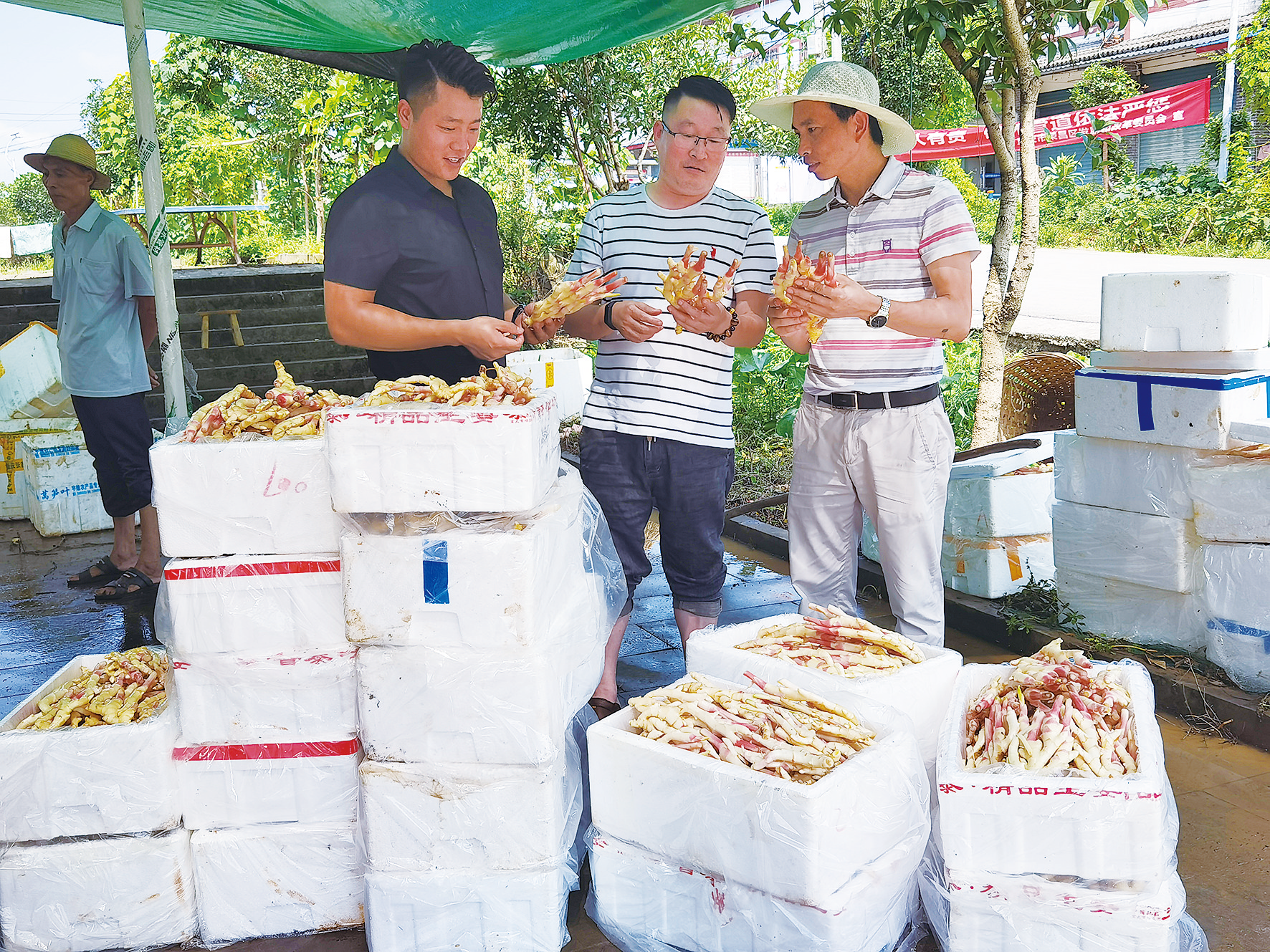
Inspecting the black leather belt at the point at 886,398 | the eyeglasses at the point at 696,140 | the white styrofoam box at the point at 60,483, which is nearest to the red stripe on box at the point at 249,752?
the black leather belt at the point at 886,398

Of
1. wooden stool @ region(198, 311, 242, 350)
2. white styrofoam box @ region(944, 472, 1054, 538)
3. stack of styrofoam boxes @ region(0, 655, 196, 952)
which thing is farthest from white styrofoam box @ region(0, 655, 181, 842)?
wooden stool @ region(198, 311, 242, 350)

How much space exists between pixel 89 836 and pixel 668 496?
181 centimetres

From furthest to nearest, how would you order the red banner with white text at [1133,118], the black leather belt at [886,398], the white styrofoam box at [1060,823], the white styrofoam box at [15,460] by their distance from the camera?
the red banner with white text at [1133,118]
the white styrofoam box at [15,460]
the black leather belt at [886,398]
the white styrofoam box at [1060,823]

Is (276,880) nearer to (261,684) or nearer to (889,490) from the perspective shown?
(261,684)

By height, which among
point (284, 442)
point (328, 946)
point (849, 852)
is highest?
Result: point (284, 442)

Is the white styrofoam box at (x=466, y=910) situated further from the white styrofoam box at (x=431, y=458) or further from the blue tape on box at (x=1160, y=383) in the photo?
the blue tape on box at (x=1160, y=383)

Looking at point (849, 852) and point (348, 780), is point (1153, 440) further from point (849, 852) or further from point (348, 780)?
point (348, 780)

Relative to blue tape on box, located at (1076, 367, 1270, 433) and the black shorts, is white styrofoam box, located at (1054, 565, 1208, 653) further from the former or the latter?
the black shorts

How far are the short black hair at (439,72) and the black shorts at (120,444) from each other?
2.96 meters

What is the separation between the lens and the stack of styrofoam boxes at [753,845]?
2.03 meters

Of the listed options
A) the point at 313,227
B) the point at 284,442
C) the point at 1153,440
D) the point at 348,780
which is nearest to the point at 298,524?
the point at 284,442

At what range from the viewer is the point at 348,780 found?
2.42m

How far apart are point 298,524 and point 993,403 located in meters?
4.29

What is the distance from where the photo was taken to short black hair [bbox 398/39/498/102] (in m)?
2.63
